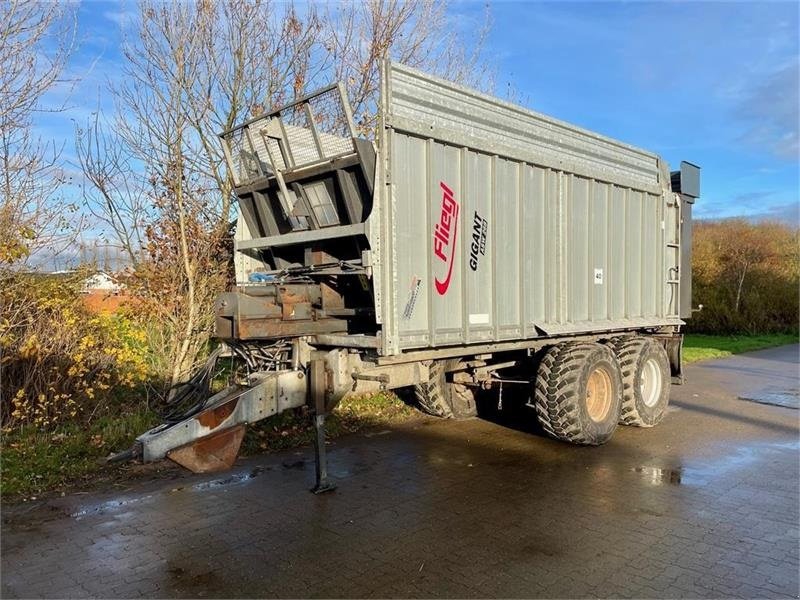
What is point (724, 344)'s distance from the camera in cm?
2052

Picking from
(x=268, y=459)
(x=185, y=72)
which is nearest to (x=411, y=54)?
(x=185, y=72)

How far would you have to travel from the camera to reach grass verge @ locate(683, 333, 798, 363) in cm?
1702

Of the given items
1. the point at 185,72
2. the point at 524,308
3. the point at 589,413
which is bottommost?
the point at 589,413

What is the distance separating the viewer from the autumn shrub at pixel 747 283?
83.4 feet

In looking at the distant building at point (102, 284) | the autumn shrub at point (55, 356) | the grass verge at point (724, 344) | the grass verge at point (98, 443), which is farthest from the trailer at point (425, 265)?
the grass verge at point (724, 344)

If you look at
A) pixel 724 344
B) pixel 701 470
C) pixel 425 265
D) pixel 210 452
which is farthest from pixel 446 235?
pixel 724 344

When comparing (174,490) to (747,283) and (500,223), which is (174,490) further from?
(747,283)

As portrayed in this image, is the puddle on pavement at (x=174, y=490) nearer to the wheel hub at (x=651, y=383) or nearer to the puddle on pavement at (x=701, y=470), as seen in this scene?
the puddle on pavement at (x=701, y=470)

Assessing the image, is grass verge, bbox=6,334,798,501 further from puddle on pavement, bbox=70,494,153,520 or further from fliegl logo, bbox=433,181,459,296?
fliegl logo, bbox=433,181,459,296

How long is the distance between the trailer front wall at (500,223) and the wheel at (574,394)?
316 millimetres

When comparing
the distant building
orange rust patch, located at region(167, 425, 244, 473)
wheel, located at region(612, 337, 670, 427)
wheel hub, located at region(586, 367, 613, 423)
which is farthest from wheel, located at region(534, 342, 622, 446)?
the distant building

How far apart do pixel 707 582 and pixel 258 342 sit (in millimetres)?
4009

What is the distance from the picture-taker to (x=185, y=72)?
863 cm

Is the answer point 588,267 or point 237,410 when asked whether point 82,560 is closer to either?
point 237,410
